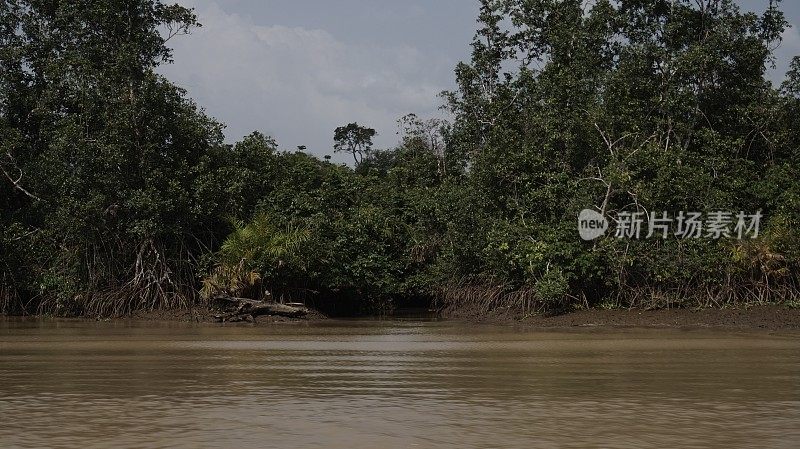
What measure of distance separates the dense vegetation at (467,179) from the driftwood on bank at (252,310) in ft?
2.37

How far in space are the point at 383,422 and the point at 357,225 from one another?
17928 millimetres

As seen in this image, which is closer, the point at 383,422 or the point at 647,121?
the point at 383,422

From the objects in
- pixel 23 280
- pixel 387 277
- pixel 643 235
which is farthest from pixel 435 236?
pixel 23 280

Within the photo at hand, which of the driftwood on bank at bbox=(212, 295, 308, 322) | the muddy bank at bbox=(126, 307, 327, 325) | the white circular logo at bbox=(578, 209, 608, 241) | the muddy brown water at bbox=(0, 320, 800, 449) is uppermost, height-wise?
the white circular logo at bbox=(578, 209, 608, 241)

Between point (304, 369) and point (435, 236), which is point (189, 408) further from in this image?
point (435, 236)

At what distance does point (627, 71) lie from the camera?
2319 cm

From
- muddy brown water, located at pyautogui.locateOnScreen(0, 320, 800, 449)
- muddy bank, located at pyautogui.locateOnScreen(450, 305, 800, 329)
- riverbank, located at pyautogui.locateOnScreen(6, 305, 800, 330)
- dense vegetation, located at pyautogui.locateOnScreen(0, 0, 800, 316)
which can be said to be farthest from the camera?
dense vegetation, located at pyautogui.locateOnScreen(0, 0, 800, 316)

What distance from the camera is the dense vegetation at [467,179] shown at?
867 inches

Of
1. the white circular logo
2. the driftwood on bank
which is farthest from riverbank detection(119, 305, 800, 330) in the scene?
the white circular logo

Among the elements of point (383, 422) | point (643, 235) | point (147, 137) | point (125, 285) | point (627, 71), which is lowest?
point (383, 422)

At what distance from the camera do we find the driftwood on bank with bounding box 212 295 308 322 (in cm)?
2230

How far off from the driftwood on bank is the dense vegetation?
28.4 inches

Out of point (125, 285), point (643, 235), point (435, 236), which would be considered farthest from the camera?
point (435, 236)

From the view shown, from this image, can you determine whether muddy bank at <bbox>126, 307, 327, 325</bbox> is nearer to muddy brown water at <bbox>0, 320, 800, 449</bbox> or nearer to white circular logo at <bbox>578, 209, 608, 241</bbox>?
muddy brown water at <bbox>0, 320, 800, 449</bbox>
